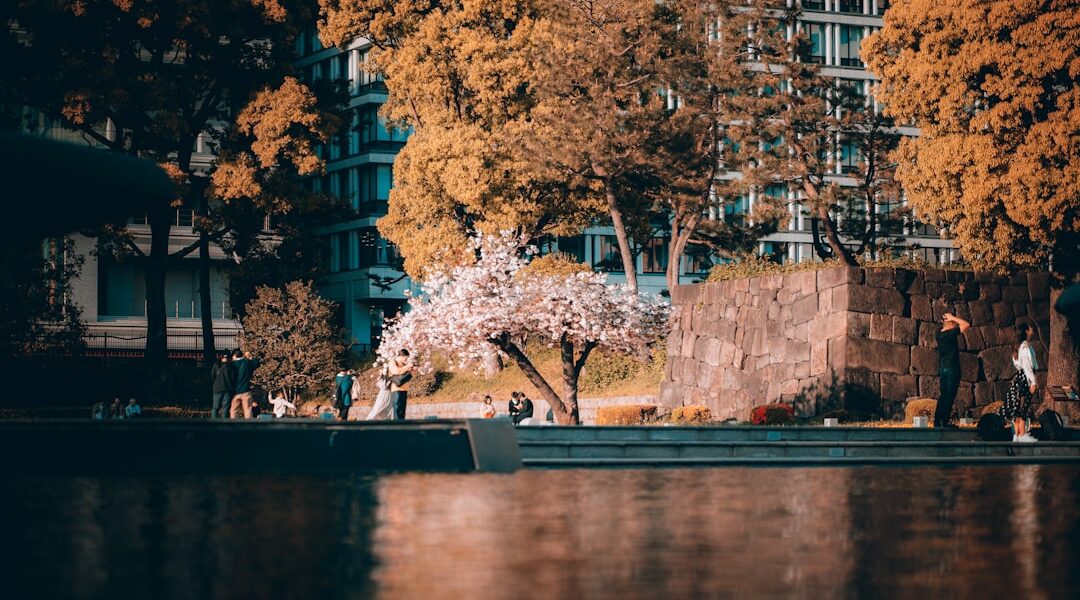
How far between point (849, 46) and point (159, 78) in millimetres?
37617

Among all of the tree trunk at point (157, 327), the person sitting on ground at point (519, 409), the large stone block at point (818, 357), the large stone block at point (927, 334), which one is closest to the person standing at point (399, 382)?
the person sitting on ground at point (519, 409)

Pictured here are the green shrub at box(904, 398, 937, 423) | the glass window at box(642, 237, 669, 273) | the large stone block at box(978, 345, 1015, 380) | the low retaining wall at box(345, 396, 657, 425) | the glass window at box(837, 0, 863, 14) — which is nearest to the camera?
the green shrub at box(904, 398, 937, 423)

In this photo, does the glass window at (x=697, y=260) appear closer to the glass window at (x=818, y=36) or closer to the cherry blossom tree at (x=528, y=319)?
the glass window at (x=818, y=36)

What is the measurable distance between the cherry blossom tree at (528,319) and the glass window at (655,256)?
2968 centimetres

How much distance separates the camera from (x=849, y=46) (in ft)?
228

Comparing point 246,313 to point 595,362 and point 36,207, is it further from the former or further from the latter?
point 36,207

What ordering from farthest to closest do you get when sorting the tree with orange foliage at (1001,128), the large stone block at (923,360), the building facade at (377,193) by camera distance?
the building facade at (377,193), the large stone block at (923,360), the tree with orange foliage at (1001,128)

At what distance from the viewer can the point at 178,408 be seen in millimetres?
40438

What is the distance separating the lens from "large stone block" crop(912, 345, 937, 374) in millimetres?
29875

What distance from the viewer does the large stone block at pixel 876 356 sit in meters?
29.7

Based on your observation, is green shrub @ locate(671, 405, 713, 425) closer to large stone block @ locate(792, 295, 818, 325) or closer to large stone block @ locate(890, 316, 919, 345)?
large stone block @ locate(792, 295, 818, 325)

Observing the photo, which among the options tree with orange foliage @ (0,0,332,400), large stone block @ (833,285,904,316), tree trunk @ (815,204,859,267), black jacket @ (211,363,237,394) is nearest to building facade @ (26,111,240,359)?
tree with orange foliage @ (0,0,332,400)

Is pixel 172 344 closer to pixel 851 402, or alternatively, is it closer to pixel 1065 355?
pixel 851 402

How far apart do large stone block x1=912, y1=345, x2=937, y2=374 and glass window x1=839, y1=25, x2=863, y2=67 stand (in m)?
41.1
